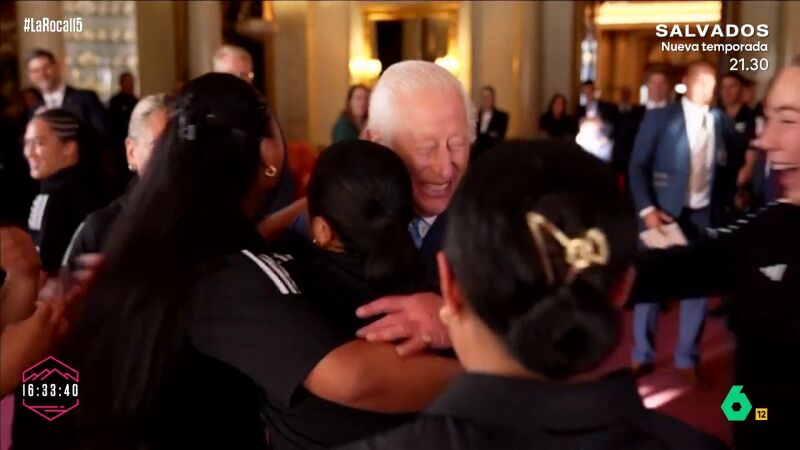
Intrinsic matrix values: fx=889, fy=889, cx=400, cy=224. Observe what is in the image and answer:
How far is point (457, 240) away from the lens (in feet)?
2.50

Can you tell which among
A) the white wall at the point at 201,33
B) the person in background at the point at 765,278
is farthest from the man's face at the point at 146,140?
the white wall at the point at 201,33

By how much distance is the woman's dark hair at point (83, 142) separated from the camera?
2631 millimetres

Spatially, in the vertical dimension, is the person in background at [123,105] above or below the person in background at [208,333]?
above

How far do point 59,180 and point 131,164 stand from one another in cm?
57

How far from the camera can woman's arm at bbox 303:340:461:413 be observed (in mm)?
1050

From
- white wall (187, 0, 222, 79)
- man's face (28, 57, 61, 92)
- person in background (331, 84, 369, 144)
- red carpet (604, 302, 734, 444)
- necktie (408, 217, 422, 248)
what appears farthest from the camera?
white wall (187, 0, 222, 79)

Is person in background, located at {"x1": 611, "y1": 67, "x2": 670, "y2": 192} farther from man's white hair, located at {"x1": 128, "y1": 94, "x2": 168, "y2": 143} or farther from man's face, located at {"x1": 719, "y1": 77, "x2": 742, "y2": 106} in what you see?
man's white hair, located at {"x1": 128, "y1": 94, "x2": 168, "y2": 143}

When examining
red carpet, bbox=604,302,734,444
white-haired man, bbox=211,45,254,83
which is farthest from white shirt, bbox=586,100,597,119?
white-haired man, bbox=211,45,254,83

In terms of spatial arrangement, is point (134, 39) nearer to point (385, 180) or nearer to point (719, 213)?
point (719, 213)

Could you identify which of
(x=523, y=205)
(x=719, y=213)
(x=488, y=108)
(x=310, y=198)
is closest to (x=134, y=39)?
(x=488, y=108)

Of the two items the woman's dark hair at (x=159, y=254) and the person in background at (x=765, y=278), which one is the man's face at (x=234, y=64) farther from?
the woman's dark hair at (x=159, y=254)

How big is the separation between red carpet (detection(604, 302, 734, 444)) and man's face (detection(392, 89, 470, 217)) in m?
1.73

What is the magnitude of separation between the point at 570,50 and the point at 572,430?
421 inches

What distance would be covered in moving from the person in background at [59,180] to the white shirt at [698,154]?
8.96 ft
